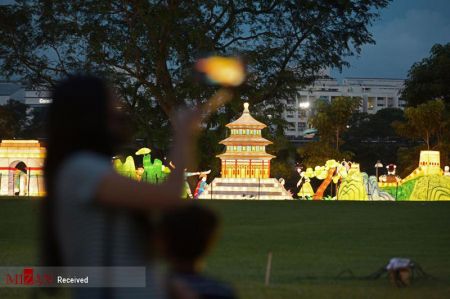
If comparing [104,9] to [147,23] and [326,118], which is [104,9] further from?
[326,118]

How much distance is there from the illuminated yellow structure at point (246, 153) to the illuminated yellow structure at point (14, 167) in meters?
7.36

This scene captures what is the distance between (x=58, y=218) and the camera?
3693 millimetres

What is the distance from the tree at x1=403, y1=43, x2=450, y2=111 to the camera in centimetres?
6931

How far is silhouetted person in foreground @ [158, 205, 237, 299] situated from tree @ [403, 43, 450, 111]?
65.8 m

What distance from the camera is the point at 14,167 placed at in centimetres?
4169

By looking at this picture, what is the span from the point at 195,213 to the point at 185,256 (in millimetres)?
173

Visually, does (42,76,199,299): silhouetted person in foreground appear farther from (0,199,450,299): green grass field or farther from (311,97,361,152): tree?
(311,97,361,152): tree

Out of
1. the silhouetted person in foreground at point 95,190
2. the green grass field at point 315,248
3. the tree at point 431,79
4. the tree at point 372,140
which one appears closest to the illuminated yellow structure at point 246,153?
the green grass field at point 315,248

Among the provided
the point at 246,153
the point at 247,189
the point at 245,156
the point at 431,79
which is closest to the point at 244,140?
the point at 246,153

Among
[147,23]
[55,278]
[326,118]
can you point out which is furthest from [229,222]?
[326,118]

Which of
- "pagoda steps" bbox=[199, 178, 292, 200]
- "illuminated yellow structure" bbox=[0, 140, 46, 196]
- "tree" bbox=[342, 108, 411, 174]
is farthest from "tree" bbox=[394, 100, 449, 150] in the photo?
"illuminated yellow structure" bbox=[0, 140, 46, 196]

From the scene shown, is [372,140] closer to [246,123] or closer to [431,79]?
[431,79]

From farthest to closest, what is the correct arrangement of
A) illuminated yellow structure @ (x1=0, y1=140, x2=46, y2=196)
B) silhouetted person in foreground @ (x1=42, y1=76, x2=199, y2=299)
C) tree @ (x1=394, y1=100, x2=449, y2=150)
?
tree @ (x1=394, y1=100, x2=449, y2=150)
illuminated yellow structure @ (x1=0, y1=140, x2=46, y2=196)
silhouetted person in foreground @ (x1=42, y1=76, x2=199, y2=299)

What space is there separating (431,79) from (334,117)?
42.3 ft
